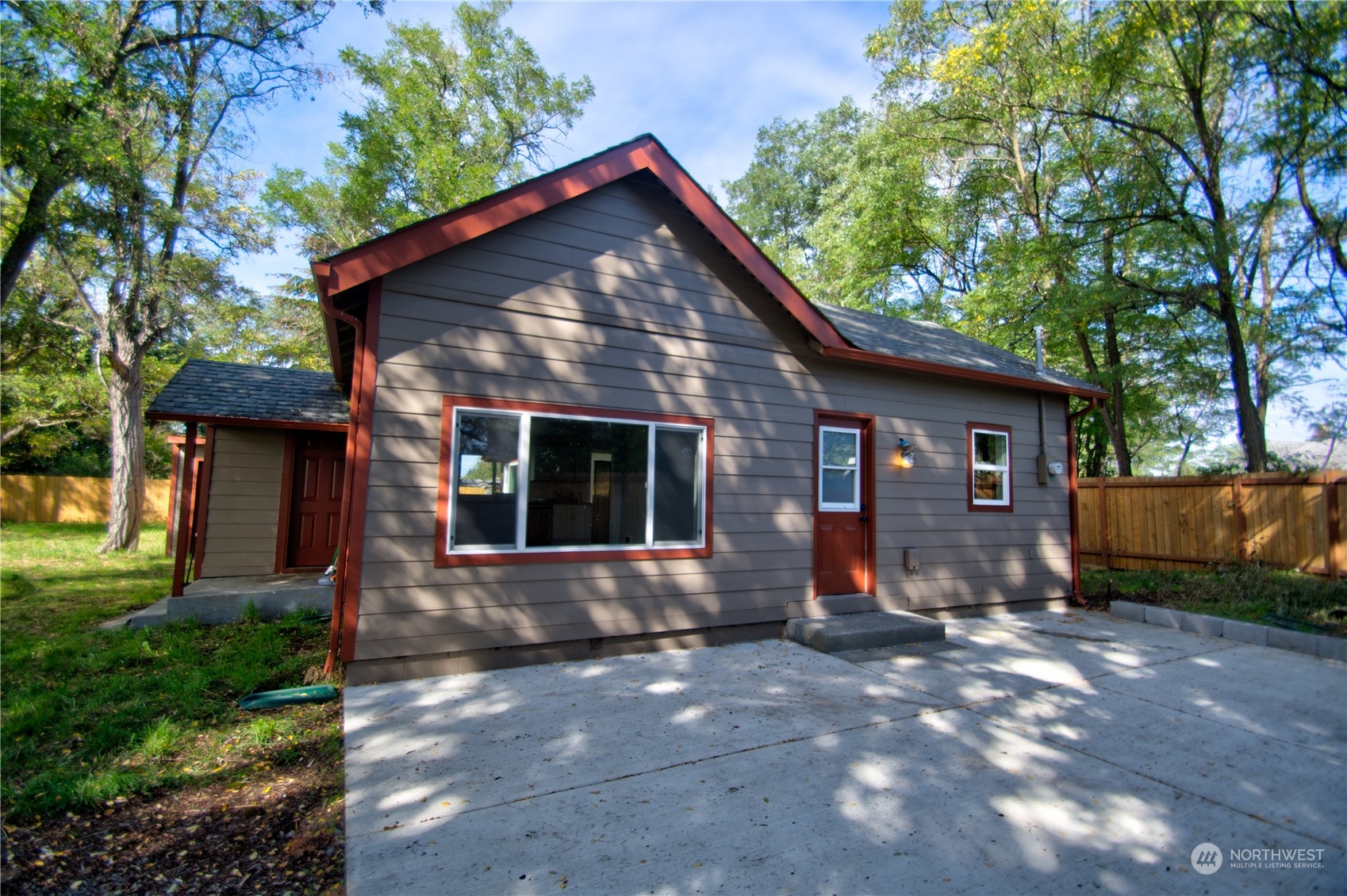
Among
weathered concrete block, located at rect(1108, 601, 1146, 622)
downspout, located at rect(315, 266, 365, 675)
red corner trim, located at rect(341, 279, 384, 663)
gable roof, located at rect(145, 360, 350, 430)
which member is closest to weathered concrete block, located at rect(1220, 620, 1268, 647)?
weathered concrete block, located at rect(1108, 601, 1146, 622)

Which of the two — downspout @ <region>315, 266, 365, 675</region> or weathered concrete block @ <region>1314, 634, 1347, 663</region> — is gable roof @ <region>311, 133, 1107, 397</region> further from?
weathered concrete block @ <region>1314, 634, 1347, 663</region>

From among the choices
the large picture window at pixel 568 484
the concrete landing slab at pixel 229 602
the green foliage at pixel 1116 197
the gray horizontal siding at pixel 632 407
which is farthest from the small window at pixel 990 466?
the concrete landing slab at pixel 229 602

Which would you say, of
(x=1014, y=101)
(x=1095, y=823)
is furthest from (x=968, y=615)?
(x=1014, y=101)

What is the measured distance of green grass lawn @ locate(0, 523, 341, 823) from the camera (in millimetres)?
3281

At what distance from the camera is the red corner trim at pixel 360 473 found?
15.2 feet

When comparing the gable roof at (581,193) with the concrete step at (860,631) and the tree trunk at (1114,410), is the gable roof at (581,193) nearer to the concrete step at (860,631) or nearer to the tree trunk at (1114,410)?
the concrete step at (860,631)

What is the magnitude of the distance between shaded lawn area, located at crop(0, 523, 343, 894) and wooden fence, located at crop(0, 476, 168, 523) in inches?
702

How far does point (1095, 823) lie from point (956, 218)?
18372 mm

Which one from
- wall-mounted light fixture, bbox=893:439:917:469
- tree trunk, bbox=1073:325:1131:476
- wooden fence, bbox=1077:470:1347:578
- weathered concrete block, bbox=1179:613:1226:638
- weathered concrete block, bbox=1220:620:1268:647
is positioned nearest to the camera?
weathered concrete block, bbox=1220:620:1268:647

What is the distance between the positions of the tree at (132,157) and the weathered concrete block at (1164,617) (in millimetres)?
13252

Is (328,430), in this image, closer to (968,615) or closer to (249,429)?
(249,429)

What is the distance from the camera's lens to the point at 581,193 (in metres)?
5.57

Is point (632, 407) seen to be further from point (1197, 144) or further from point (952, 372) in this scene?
point (1197, 144)

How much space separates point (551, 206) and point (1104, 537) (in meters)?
11.8
